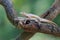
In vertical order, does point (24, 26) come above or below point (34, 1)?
below

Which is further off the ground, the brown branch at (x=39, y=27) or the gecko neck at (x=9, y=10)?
the gecko neck at (x=9, y=10)

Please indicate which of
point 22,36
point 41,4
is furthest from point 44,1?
point 22,36

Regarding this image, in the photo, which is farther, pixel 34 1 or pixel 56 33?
pixel 34 1

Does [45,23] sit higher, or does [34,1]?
[34,1]

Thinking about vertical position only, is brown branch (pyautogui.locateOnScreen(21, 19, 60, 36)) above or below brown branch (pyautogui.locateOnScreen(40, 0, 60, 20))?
below

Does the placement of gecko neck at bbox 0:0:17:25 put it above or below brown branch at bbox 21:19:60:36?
above

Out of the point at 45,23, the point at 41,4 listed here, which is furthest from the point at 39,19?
the point at 41,4

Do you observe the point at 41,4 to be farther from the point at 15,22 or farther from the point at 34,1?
the point at 15,22

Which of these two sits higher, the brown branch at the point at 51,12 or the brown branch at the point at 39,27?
the brown branch at the point at 51,12

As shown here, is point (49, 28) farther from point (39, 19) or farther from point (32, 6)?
point (32, 6)
